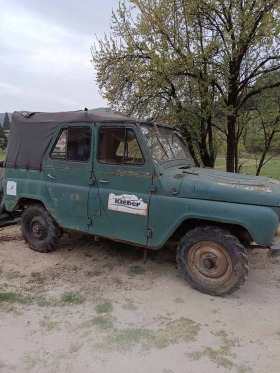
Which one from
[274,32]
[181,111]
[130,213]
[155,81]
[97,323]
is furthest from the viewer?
[181,111]

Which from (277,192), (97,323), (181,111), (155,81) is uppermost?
(155,81)

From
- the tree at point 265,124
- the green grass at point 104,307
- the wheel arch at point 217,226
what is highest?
the tree at point 265,124

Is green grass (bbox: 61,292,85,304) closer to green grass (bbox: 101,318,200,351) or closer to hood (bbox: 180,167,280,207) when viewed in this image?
green grass (bbox: 101,318,200,351)

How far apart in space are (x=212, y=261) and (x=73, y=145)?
102 inches

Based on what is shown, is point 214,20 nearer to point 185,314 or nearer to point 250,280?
point 250,280

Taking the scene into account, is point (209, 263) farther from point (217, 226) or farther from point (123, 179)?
point (123, 179)

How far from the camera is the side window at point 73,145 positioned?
15.5 feet

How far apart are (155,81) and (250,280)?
4838mm

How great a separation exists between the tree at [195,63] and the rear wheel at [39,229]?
3.97 metres

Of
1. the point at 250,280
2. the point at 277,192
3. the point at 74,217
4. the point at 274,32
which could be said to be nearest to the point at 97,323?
the point at 74,217

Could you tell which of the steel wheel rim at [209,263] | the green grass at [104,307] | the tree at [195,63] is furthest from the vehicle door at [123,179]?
the tree at [195,63]

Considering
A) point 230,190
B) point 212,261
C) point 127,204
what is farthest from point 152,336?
point 230,190

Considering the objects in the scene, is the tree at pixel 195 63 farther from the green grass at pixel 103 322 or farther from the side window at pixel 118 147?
the green grass at pixel 103 322

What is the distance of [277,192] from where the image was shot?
3.88 metres
